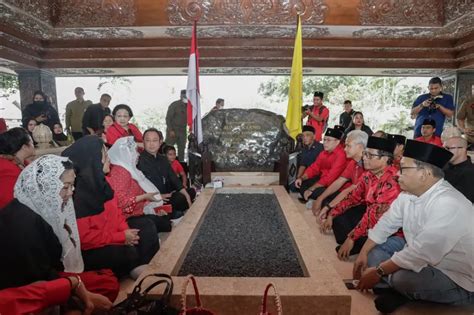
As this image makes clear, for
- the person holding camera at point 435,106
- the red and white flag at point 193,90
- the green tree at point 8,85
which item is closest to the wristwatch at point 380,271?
the red and white flag at point 193,90

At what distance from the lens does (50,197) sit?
177cm

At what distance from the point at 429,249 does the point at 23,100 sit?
8.18 m

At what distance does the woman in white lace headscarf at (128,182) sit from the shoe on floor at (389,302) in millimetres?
2084

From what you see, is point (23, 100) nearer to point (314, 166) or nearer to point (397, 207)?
point (314, 166)

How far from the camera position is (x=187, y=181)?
524 centimetres

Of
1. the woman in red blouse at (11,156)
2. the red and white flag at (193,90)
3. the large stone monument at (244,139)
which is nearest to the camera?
the woman in red blouse at (11,156)

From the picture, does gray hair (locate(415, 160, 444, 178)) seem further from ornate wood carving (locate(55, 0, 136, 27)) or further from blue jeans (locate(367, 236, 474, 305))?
ornate wood carving (locate(55, 0, 136, 27))

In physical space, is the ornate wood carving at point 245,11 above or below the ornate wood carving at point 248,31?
above

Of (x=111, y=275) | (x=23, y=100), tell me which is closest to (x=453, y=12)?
(x=111, y=275)

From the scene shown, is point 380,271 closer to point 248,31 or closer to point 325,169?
point 325,169

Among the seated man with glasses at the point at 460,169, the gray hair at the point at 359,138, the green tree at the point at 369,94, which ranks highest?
the green tree at the point at 369,94

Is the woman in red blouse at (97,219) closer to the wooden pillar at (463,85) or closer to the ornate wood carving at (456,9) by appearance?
the ornate wood carving at (456,9)

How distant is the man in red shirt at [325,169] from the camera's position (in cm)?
401

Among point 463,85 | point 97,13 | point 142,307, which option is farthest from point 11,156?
point 463,85
